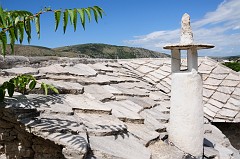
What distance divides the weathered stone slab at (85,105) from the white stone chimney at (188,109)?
34.4 inches

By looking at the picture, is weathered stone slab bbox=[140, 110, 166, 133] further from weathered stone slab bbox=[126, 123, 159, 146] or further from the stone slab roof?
weathered stone slab bbox=[126, 123, 159, 146]

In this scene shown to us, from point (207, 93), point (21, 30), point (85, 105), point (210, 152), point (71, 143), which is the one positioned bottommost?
point (210, 152)

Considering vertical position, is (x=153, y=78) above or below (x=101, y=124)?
above

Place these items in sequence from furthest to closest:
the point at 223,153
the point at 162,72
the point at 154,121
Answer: the point at 162,72 < the point at 223,153 < the point at 154,121

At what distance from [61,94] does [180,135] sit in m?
1.58

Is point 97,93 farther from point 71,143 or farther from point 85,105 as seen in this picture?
point 71,143

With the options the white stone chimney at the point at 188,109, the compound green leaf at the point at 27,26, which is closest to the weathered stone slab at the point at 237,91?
the white stone chimney at the point at 188,109

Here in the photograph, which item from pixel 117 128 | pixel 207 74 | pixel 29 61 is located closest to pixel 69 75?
pixel 29 61

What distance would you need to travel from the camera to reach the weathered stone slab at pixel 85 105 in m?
3.28

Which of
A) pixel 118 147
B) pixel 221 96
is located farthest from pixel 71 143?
pixel 221 96

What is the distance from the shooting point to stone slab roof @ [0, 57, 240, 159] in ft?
8.19

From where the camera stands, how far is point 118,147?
8.66 feet

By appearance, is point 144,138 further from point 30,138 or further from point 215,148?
point 215,148

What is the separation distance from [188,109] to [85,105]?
128 centimetres
